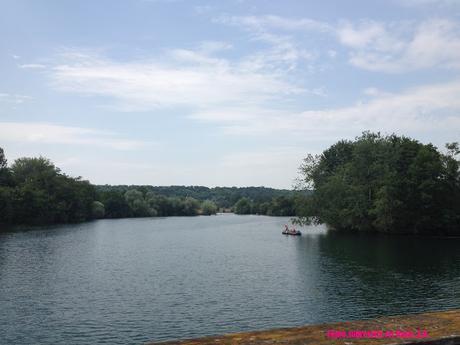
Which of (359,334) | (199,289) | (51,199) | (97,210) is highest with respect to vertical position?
(51,199)

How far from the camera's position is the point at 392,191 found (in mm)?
81312

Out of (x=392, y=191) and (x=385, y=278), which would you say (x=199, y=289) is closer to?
(x=385, y=278)

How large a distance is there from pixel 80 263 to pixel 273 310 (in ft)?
93.7

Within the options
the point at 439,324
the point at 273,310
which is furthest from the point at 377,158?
the point at 439,324

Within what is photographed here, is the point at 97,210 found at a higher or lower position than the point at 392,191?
lower

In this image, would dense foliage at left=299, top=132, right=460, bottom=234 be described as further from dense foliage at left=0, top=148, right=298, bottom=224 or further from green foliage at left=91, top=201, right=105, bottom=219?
green foliage at left=91, top=201, right=105, bottom=219

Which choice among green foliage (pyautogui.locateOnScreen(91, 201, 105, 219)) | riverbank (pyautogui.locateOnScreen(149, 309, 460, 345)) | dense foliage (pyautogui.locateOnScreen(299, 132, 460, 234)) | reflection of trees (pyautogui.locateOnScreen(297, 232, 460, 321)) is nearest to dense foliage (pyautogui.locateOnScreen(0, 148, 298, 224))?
green foliage (pyautogui.locateOnScreen(91, 201, 105, 219))

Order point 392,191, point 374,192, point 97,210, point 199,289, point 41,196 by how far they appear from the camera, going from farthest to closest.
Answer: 1. point 97,210
2. point 41,196
3. point 374,192
4. point 392,191
5. point 199,289

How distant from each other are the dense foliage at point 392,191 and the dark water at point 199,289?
22673mm

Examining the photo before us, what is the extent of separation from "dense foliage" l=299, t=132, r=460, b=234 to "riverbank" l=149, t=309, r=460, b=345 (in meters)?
79.5

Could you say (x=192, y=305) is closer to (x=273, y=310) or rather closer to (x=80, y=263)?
(x=273, y=310)

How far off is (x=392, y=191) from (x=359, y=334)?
8082 centimetres

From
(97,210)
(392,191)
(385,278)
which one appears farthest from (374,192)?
(97,210)

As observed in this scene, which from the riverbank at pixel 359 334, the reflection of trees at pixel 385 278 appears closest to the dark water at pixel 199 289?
the reflection of trees at pixel 385 278
